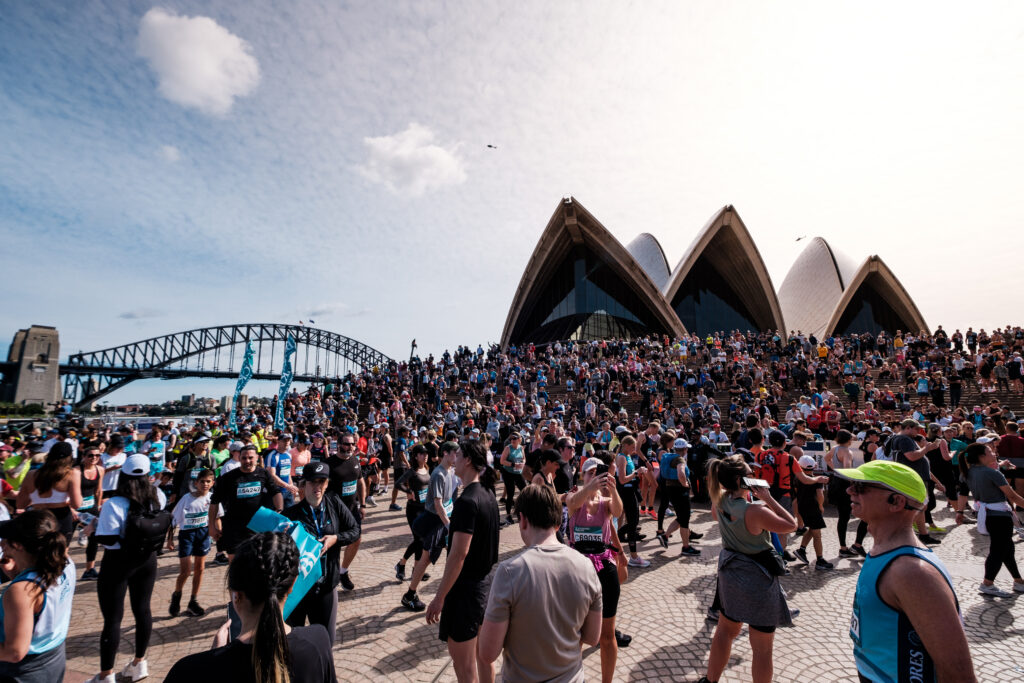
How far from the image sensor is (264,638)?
1.58m

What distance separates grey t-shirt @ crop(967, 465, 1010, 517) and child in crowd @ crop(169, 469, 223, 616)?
855 cm

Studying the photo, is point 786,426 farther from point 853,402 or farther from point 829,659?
point 829,659

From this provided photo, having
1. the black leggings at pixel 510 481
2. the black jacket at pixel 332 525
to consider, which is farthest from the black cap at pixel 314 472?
the black leggings at pixel 510 481

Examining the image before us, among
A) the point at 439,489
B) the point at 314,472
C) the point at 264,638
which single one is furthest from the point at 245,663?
the point at 439,489

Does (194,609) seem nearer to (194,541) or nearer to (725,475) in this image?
(194,541)

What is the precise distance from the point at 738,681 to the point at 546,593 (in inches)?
112

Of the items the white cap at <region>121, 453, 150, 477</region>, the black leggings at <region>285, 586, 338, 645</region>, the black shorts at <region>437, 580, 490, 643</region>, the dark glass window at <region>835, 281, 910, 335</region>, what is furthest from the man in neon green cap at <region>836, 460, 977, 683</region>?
the dark glass window at <region>835, 281, 910, 335</region>

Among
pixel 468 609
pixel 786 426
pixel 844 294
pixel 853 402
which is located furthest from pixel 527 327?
pixel 468 609

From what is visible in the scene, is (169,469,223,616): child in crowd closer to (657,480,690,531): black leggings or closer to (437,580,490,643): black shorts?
(437,580,490,643): black shorts

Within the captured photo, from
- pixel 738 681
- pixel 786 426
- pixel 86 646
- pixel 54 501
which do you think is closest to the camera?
pixel 738 681

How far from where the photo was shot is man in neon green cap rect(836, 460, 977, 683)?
1.68m

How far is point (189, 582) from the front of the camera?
633 centimetres

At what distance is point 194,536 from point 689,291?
41.9 m

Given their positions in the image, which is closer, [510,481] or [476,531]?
[476,531]
